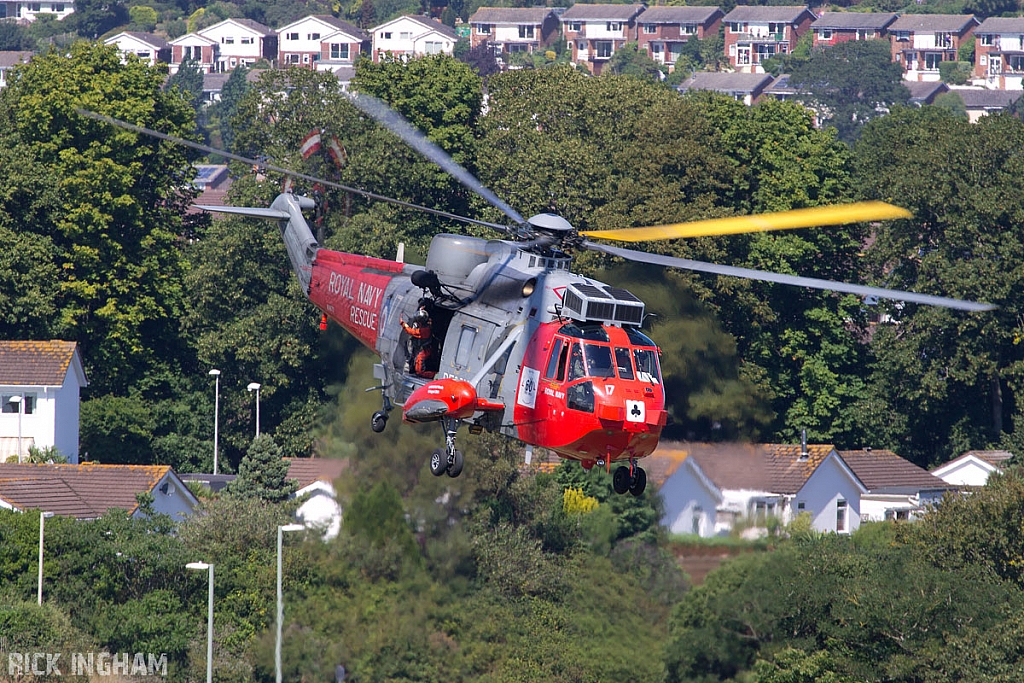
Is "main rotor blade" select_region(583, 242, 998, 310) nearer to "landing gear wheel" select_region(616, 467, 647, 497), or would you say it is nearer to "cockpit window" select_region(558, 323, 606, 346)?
"cockpit window" select_region(558, 323, 606, 346)

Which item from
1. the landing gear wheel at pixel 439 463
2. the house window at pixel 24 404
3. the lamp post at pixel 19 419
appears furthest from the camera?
the house window at pixel 24 404

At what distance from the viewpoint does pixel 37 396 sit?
81000 millimetres

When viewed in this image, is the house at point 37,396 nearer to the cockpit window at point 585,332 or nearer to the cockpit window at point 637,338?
the cockpit window at point 585,332

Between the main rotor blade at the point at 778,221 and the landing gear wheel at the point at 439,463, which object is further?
the landing gear wheel at the point at 439,463

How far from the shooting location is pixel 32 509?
64062 mm

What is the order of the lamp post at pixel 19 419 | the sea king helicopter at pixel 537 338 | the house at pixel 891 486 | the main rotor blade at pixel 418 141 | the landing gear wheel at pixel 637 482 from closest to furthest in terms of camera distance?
the sea king helicopter at pixel 537 338
the landing gear wheel at pixel 637 482
the main rotor blade at pixel 418 141
the house at pixel 891 486
the lamp post at pixel 19 419

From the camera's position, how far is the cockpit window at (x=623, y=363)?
3453 centimetres

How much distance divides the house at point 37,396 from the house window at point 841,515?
34493mm

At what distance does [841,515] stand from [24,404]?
120ft

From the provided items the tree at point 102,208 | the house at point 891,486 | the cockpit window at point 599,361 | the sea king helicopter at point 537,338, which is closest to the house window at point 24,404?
the tree at point 102,208

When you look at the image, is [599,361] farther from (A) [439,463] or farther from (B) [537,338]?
(A) [439,463]

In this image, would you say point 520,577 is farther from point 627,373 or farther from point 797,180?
point 797,180

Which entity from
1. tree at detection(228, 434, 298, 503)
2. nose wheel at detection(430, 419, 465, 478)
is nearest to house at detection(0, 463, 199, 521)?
tree at detection(228, 434, 298, 503)

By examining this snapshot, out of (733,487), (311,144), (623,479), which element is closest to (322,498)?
(733,487)
